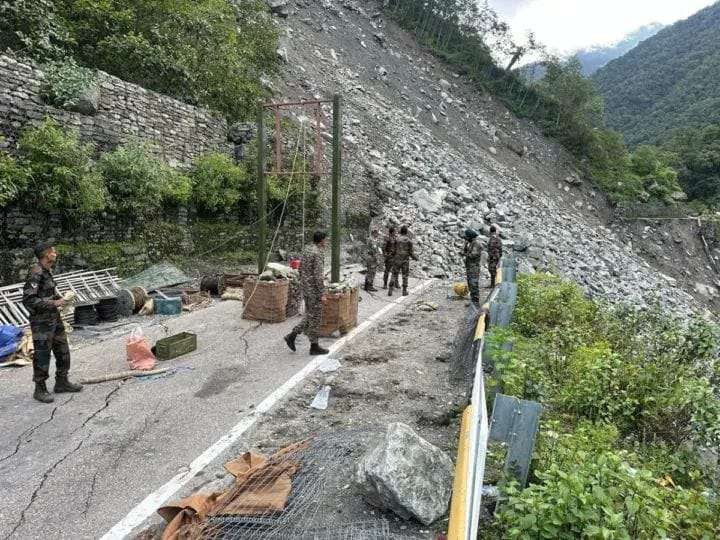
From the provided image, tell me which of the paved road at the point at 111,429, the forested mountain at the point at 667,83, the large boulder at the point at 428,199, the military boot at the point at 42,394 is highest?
the forested mountain at the point at 667,83

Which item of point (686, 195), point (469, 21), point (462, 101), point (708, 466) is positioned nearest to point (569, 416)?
point (708, 466)

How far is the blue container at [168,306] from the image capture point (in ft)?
28.3

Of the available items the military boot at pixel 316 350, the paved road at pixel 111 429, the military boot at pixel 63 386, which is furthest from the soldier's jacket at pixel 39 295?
the military boot at pixel 316 350

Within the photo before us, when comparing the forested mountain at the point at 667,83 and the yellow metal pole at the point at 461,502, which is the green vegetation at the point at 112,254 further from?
the forested mountain at the point at 667,83

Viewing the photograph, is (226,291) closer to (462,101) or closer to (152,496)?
(152,496)

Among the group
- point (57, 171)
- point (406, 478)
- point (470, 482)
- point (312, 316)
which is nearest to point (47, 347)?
point (312, 316)

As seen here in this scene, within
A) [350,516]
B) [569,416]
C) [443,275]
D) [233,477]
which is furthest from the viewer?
[443,275]

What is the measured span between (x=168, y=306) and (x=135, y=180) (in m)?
3.27

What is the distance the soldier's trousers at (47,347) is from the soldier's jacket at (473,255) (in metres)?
7.32

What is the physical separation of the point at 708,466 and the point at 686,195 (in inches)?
2328

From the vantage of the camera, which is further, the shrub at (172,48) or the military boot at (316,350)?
the shrub at (172,48)

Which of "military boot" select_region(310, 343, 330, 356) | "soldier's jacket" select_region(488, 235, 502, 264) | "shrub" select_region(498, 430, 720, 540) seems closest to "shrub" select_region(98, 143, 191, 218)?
"military boot" select_region(310, 343, 330, 356)

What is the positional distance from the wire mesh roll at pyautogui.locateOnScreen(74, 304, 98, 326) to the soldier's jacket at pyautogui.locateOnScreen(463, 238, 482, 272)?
701 cm

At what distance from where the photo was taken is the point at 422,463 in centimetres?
300
